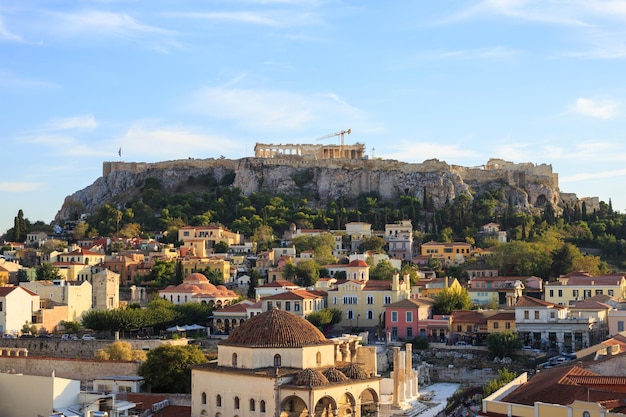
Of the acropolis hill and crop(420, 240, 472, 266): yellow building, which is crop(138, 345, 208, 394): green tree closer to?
crop(420, 240, 472, 266): yellow building

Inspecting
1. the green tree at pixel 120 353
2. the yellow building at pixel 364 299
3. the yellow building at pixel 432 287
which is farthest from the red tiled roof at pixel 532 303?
the green tree at pixel 120 353

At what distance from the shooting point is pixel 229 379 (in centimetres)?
3572

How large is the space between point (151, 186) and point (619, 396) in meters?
90.6

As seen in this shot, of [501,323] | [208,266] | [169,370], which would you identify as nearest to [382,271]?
[208,266]

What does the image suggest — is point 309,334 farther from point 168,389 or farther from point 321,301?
point 321,301

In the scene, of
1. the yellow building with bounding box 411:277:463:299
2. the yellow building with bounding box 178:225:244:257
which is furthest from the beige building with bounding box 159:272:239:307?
the yellow building with bounding box 178:225:244:257

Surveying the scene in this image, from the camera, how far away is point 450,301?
63.4 m

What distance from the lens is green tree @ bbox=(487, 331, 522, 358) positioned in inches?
2120

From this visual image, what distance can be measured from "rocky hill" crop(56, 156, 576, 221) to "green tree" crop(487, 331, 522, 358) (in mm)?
48967

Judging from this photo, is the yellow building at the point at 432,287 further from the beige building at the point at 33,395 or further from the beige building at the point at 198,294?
the beige building at the point at 33,395

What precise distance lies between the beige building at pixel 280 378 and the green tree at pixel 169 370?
19.8 ft

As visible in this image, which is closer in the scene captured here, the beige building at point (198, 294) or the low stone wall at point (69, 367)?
the low stone wall at point (69, 367)

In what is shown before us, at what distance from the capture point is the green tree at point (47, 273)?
2872 inches

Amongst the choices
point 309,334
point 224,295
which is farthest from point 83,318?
point 309,334
